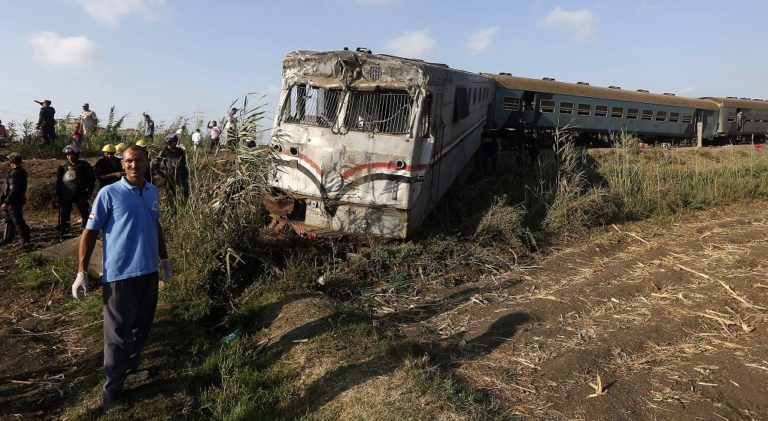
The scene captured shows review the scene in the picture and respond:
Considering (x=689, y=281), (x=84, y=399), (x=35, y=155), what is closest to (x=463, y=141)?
(x=689, y=281)

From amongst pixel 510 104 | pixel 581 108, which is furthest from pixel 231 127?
pixel 581 108

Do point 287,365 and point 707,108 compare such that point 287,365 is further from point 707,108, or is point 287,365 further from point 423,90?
point 707,108

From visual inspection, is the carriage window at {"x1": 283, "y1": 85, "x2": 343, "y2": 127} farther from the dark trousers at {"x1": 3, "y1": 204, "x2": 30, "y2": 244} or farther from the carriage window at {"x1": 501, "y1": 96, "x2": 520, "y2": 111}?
the carriage window at {"x1": 501, "y1": 96, "x2": 520, "y2": 111}

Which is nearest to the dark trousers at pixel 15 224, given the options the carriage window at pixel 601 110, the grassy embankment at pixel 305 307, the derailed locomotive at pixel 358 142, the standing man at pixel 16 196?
the standing man at pixel 16 196

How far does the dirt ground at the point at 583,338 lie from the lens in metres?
3.84

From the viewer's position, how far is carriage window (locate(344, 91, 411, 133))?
7141 millimetres

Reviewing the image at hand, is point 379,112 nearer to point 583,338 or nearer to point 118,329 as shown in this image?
point 583,338

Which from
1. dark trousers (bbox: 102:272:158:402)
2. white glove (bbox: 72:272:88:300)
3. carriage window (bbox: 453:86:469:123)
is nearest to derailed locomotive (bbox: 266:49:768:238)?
carriage window (bbox: 453:86:469:123)

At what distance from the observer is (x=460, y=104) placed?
9.62 meters

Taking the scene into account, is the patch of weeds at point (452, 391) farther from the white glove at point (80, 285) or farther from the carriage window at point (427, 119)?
the carriage window at point (427, 119)

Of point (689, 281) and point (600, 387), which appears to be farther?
point (689, 281)

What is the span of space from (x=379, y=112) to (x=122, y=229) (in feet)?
14.0

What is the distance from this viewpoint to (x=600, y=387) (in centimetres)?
390

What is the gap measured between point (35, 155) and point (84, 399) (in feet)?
37.6
